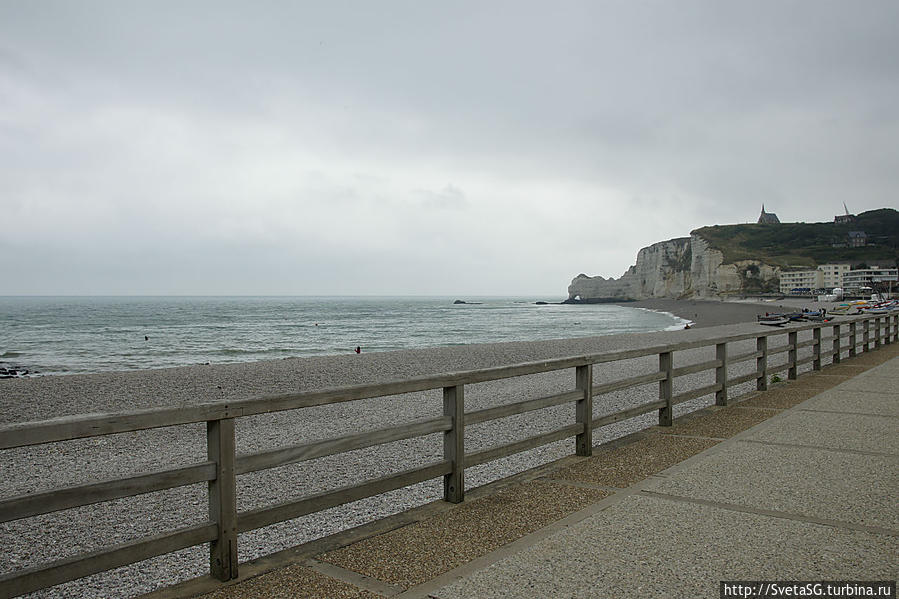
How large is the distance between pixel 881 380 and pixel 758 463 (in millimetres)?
8126

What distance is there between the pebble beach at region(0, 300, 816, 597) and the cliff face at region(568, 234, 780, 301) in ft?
370

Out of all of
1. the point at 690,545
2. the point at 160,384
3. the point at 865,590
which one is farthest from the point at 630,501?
the point at 160,384

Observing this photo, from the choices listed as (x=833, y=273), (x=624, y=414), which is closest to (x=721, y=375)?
(x=624, y=414)

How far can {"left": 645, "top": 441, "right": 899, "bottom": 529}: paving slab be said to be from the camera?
4754 millimetres

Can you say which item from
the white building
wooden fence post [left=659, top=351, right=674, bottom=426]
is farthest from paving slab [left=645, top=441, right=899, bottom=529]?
the white building

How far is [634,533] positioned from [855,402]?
24.1 feet

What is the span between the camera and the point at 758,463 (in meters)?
6.11

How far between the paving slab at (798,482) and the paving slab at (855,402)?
117 inches

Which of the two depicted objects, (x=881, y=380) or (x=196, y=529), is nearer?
(x=196, y=529)

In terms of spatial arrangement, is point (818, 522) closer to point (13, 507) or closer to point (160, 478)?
point (160, 478)

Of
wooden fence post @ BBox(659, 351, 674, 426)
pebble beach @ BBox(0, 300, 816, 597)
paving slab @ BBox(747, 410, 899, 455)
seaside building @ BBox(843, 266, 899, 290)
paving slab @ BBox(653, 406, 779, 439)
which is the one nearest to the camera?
pebble beach @ BBox(0, 300, 816, 597)

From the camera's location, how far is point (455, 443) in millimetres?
5012

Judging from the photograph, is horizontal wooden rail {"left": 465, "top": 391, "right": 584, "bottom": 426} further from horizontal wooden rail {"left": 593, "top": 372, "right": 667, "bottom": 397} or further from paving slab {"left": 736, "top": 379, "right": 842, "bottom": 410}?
paving slab {"left": 736, "top": 379, "right": 842, "bottom": 410}

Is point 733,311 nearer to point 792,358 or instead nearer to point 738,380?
point 792,358
